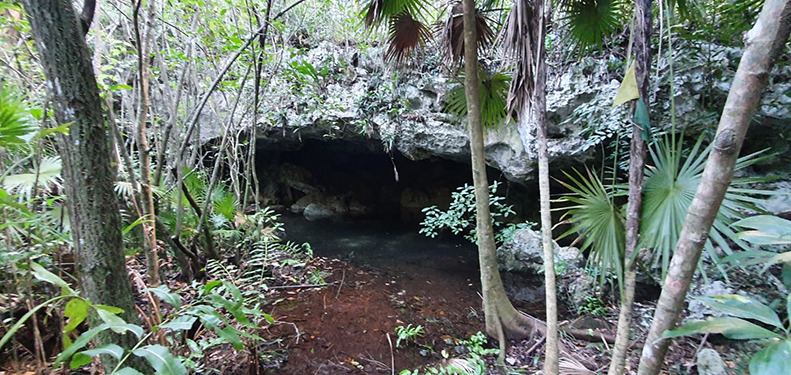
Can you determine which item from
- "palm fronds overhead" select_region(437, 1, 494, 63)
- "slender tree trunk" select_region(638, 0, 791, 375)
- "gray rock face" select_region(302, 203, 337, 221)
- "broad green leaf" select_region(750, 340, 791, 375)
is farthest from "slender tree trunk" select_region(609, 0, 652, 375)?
"gray rock face" select_region(302, 203, 337, 221)

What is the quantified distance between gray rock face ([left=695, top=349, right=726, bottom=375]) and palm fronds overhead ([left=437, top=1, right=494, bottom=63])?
2715 mm

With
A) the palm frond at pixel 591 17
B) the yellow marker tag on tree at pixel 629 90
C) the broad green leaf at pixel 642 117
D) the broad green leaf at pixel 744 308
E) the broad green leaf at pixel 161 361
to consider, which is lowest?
the broad green leaf at pixel 161 361

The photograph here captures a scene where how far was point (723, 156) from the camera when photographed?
0.94 meters

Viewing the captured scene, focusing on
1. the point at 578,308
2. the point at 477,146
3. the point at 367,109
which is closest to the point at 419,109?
the point at 367,109

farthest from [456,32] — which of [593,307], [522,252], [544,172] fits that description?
[522,252]

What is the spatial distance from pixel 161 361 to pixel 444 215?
10.2 feet

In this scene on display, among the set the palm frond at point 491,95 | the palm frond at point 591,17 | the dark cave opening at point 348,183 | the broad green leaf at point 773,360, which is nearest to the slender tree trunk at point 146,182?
the palm frond at point 491,95

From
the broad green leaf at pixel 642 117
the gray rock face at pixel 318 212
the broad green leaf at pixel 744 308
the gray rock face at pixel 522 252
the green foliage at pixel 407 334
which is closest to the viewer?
the broad green leaf at pixel 744 308

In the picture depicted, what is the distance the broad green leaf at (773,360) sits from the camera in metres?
0.72

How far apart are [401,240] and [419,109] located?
2790 millimetres

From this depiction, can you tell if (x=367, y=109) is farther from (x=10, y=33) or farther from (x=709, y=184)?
(x=709, y=184)

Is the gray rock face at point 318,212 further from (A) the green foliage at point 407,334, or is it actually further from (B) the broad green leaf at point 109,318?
A: (B) the broad green leaf at point 109,318

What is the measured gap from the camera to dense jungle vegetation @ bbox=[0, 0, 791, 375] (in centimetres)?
99

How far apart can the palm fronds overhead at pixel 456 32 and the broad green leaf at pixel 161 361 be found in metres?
2.68
